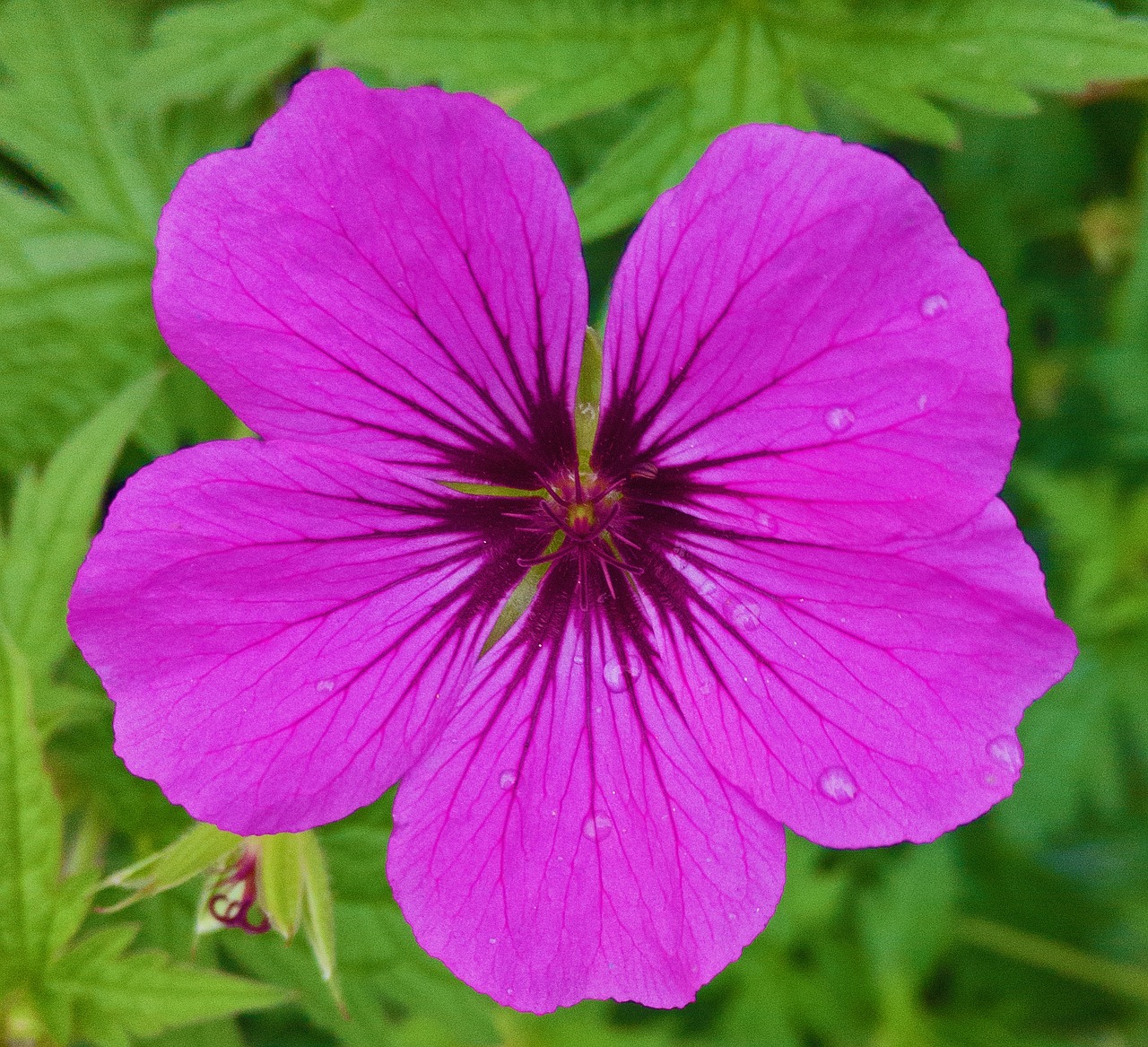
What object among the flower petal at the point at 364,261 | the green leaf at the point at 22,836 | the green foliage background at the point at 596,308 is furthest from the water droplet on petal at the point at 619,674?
the green leaf at the point at 22,836

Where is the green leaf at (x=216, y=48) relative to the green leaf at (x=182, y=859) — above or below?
above

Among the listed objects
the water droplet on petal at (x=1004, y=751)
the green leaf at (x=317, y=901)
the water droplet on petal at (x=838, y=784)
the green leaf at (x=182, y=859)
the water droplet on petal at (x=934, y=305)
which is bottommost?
the green leaf at (x=317, y=901)

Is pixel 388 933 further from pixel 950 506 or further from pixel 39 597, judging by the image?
pixel 950 506

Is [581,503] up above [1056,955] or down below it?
above

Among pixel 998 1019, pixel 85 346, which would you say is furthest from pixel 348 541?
pixel 998 1019

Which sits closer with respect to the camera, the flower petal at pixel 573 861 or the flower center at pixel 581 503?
the flower petal at pixel 573 861

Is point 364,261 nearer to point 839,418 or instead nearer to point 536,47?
point 839,418

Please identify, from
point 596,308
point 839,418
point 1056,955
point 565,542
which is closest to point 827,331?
point 839,418

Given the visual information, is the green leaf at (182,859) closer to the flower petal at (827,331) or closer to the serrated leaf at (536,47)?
the flower petal at (827,331)
